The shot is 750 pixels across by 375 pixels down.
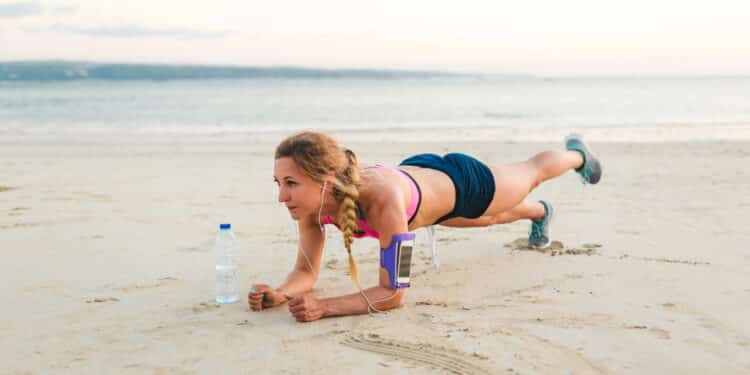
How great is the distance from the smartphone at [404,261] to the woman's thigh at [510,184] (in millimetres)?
1021

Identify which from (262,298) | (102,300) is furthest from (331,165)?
(102,300)

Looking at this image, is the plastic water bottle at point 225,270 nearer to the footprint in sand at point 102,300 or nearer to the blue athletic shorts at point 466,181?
the footprint in sand at point 102,300

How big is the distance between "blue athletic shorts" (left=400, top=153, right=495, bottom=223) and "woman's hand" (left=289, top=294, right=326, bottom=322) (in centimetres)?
104

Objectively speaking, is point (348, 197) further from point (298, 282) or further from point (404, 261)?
point (298, 282)

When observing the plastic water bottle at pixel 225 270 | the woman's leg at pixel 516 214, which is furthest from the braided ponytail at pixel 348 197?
the woman's leg at pixel 516 214

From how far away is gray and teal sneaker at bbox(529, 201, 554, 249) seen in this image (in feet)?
17.6

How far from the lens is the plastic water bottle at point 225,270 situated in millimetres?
4203

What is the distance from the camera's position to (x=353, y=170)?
377cm

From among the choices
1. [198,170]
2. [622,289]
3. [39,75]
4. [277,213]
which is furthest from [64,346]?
[39,75]

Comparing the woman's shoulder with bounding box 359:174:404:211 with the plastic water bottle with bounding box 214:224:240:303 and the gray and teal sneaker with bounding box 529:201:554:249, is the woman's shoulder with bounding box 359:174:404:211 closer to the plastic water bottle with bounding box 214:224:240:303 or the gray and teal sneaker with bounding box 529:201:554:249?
the plastic water bottle with bounding box 214:224:240:303

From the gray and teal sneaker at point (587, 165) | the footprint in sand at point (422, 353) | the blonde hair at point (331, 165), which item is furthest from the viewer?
the gray and teal sneaker at point (587, 165)

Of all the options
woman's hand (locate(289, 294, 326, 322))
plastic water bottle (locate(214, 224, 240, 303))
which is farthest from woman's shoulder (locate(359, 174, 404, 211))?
plastic water bottle (locate(214, 224, 240, 303))

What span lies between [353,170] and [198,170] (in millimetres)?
6750

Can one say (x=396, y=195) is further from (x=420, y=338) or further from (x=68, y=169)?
(x=68, y=169)
